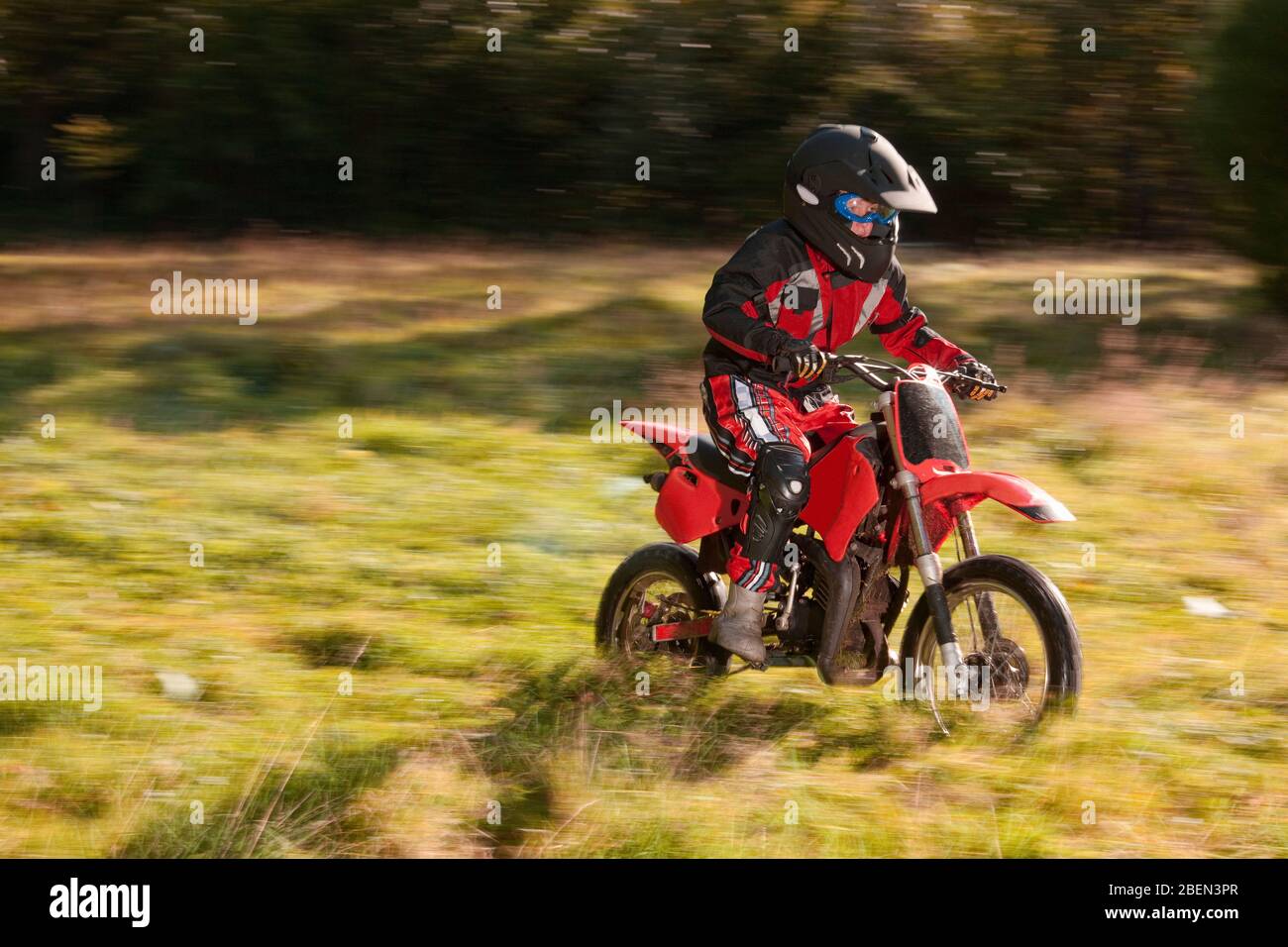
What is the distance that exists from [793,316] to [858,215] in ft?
1.45

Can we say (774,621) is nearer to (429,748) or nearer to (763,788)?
(763,788)

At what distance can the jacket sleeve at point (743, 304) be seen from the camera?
5480mm

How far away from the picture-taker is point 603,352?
40.4ft

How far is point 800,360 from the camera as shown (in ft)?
17.2

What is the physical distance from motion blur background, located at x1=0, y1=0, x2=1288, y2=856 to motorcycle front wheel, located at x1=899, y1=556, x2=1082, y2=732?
14cm

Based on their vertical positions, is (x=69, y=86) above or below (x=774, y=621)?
above

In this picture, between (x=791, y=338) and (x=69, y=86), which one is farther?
(x=69, y=86)

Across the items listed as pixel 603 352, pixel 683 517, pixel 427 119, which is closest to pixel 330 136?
pixel 427 119

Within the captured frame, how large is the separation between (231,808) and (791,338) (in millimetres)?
2407

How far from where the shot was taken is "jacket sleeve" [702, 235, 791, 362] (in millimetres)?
5480

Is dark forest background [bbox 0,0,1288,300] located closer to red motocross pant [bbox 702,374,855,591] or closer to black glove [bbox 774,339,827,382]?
red motocross pant [bbox 702,374,855,591]

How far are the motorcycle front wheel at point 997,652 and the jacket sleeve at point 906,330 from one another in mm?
920

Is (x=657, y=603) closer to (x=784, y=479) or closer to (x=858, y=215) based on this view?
(x=784, y=479)

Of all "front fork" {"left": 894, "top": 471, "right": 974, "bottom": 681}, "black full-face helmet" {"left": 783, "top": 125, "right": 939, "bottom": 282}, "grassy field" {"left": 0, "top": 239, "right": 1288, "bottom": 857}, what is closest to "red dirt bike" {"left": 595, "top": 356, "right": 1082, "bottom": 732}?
"front fork" {"left": 894, "top": 471, "right": 974, "bottom": 681}
